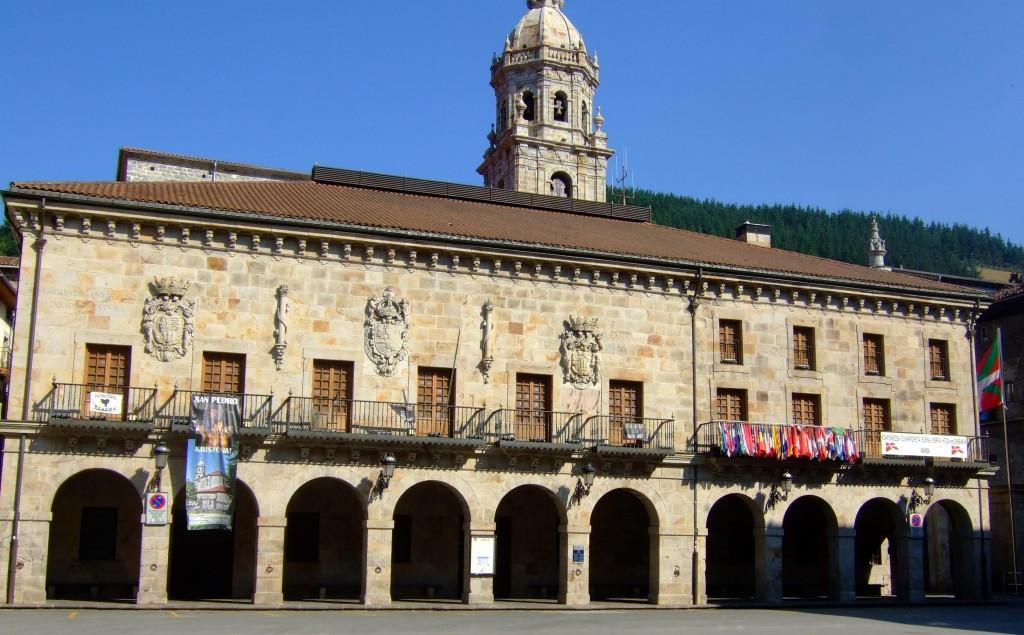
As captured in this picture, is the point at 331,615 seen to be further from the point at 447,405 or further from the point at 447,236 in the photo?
the point at 447,236

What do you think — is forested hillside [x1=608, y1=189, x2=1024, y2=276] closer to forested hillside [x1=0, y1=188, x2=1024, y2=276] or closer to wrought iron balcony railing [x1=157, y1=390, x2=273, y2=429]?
forested hillside [x1=0, y1=188, x2=1024, y2=276]

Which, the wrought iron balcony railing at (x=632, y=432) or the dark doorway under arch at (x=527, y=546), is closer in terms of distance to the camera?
the wrought iron balcony railing at (x=632, y=432)

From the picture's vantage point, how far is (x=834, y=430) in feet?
119

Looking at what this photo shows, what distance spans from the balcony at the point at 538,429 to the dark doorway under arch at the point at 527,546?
2.58m

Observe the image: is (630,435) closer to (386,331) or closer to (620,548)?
(620,548)

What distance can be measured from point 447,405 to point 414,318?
2.69 meters

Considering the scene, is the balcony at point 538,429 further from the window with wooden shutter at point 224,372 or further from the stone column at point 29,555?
the stone column at point 29,555

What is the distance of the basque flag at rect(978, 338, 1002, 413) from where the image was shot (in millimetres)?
39750

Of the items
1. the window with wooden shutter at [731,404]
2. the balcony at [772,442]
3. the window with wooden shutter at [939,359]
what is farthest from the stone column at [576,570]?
the window with wooden shutter at [939,359]

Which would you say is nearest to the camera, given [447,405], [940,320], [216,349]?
[216,349]

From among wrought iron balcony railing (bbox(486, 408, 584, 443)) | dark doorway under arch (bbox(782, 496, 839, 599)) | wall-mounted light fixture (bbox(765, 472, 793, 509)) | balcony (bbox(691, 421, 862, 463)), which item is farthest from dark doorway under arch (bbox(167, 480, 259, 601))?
dark doorway under arch (bbox(782, 496, 839, 599))

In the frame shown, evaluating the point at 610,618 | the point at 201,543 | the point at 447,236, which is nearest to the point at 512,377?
the point at 447,236

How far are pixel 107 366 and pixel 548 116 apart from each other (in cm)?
3835

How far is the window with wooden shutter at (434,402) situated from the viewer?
32.9 metres
